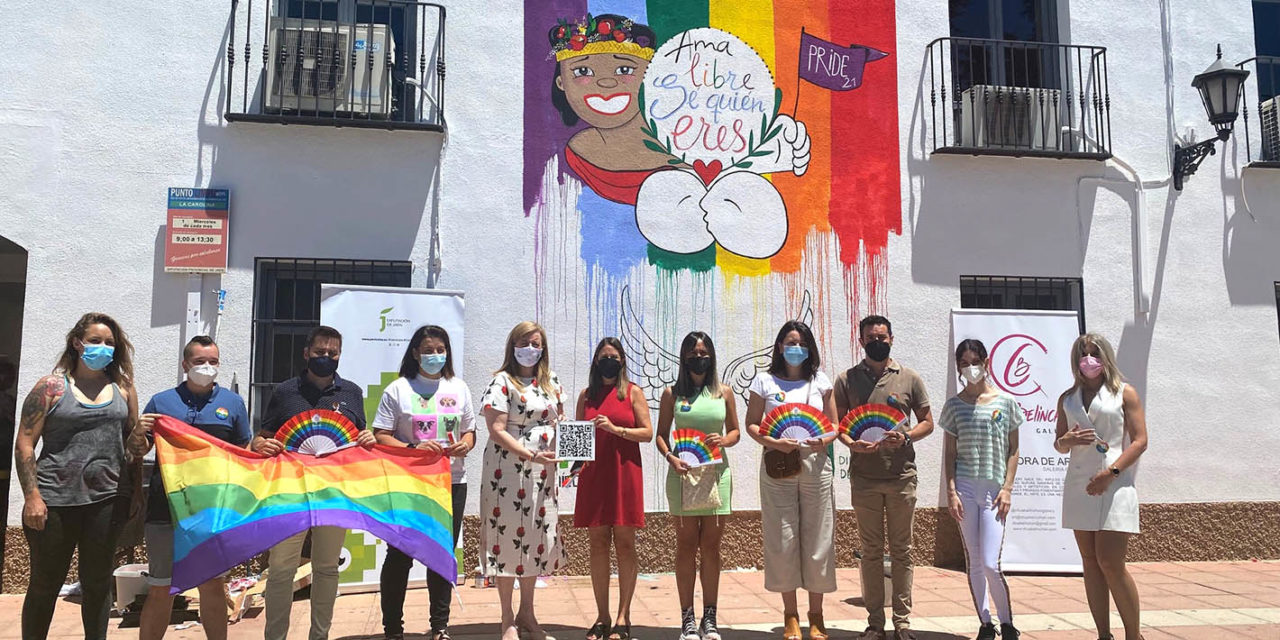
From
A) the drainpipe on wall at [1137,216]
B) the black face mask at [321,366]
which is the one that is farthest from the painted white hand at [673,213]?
the drainpipe on wall at [1137,216]

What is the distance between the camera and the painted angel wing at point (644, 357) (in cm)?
767

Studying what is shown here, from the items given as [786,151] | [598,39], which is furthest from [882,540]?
[598,39]

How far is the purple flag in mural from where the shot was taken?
8.20 meters

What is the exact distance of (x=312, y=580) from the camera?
14.9 feet

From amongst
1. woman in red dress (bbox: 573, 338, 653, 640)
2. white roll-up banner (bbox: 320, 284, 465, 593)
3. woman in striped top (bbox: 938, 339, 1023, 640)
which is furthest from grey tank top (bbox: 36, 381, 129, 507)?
woman in striped top (bbox: 938, 339, 1023, 640)

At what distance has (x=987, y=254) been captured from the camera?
8289 mm

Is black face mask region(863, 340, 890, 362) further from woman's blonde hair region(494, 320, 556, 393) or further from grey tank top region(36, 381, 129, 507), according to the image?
grey tank top region(36, 381, 129, 507)

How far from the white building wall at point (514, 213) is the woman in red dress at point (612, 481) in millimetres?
2320

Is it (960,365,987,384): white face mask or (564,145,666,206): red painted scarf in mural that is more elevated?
(564,145,666,206): red painted scarf in mural

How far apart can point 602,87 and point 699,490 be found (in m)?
4.14

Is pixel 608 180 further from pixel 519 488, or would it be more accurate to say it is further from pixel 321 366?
pixel 321 366

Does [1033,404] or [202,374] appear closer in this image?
[202,374]

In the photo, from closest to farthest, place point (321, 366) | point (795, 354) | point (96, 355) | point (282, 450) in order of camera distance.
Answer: point (96, 355)
point (282, 450)
point (321, 366)
point (795, 354)

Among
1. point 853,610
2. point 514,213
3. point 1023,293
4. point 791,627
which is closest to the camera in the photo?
point 791,627
